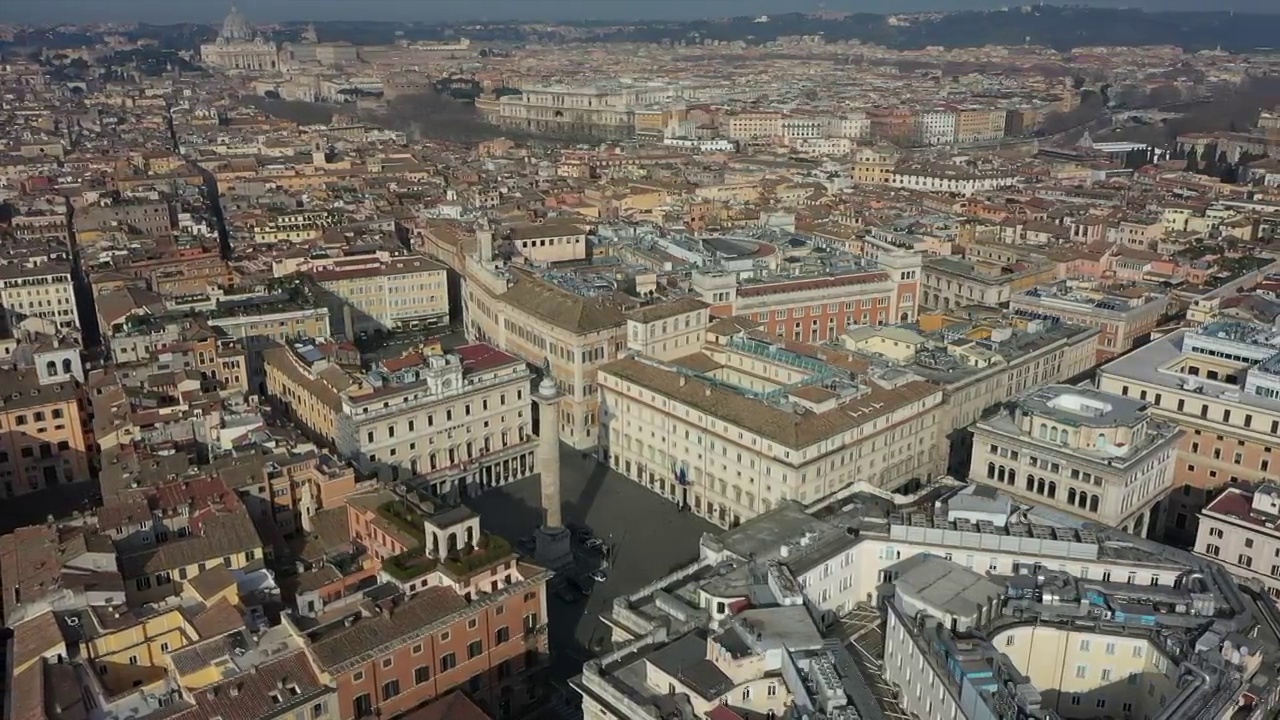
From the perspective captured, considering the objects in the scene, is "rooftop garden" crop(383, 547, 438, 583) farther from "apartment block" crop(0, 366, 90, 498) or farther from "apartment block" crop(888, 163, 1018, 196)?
"apartment block" crop(888, 163, 1018, 196)

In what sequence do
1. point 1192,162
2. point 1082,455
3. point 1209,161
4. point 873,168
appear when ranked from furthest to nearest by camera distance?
point 1209,161
point 1192,162
point 873,168
point 1082,455

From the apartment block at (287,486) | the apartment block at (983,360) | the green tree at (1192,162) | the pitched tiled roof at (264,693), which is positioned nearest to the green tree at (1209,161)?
the green tree at (1192,162)

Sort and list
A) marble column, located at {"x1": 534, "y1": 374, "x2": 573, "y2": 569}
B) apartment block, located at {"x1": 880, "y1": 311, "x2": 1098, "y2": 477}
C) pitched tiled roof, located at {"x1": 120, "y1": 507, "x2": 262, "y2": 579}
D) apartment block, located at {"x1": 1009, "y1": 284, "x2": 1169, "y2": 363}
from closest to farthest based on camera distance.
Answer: pitched tiled roof, located at {"x1": 120, "y1": 507, "x2": 262, "y2": 579} → marble column, located at {"x1": 534, "y1": 374, "x2": 573, "y2": 569} → apartment block, located at {"x1": 880, "y1": 311, "x2": 1098, "y2": 477} → apartment block, located at {"x1": 1009, "y1": 284, "x2": 1169, "y2": 363}

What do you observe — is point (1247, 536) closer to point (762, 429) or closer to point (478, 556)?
point (762, 429)

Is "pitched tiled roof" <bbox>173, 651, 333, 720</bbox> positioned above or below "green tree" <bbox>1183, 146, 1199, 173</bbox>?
below

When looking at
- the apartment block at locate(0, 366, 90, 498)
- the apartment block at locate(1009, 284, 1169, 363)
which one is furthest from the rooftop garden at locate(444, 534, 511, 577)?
the apartment block at locate(1009, 284, 1169, 363)

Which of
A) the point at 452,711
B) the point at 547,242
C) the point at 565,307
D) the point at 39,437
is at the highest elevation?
the point at 565,307

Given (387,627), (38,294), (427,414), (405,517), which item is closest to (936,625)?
(387,627)
